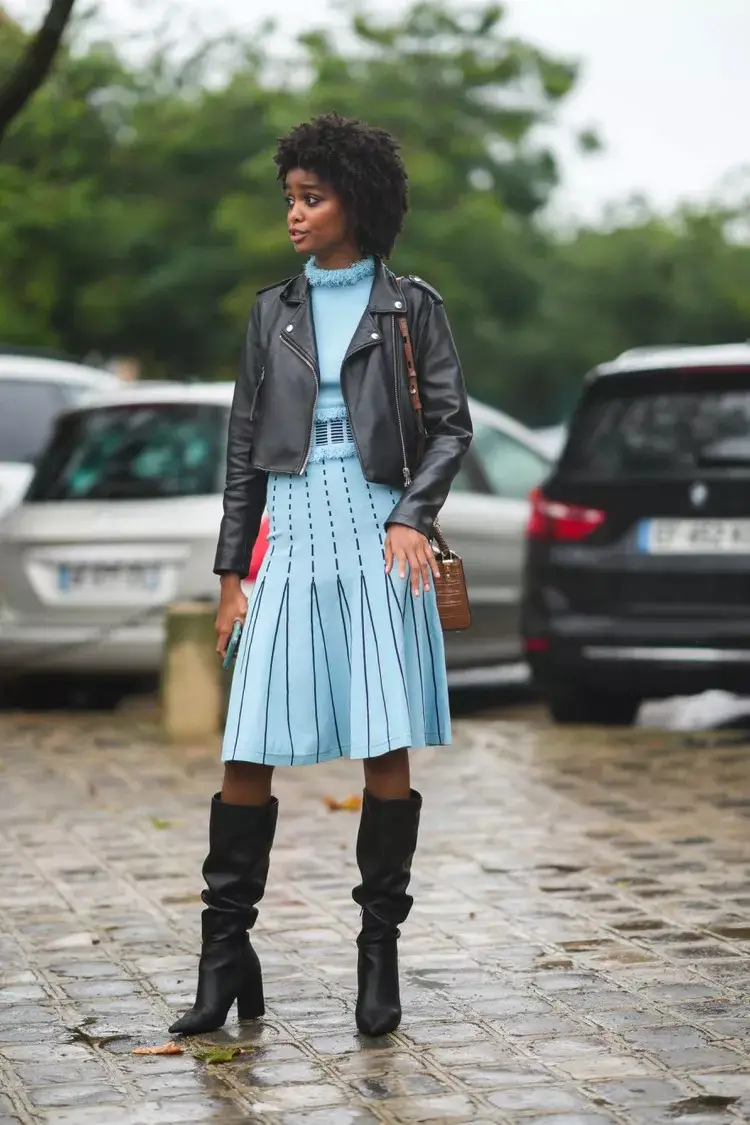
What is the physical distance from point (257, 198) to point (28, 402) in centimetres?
2230

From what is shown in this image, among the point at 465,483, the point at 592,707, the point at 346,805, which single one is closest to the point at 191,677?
the point at 592,707

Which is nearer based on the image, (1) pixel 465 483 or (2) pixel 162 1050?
(2) pixel 162 1050

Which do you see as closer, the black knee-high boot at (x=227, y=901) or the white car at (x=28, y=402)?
the black knee-high boot at (x=227, y=901)

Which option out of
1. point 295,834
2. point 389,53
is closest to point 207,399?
point 295,834

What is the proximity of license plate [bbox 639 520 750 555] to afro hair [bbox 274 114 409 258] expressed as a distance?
15.9 ft

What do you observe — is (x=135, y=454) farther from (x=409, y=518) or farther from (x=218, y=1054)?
(x=218, y=1054)

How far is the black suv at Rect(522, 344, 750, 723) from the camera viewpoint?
9562mm

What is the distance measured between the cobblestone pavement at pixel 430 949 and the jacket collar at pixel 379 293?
1520mm

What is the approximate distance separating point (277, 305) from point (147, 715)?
6.64 meters

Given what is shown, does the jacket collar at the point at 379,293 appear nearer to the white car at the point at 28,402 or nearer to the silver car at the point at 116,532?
the silver car at the point at 116,532

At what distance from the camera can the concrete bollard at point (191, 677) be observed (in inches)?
392

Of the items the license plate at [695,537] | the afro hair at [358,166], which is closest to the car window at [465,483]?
the license plate at [695,537]

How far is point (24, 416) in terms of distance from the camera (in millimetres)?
12531

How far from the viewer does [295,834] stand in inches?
297
